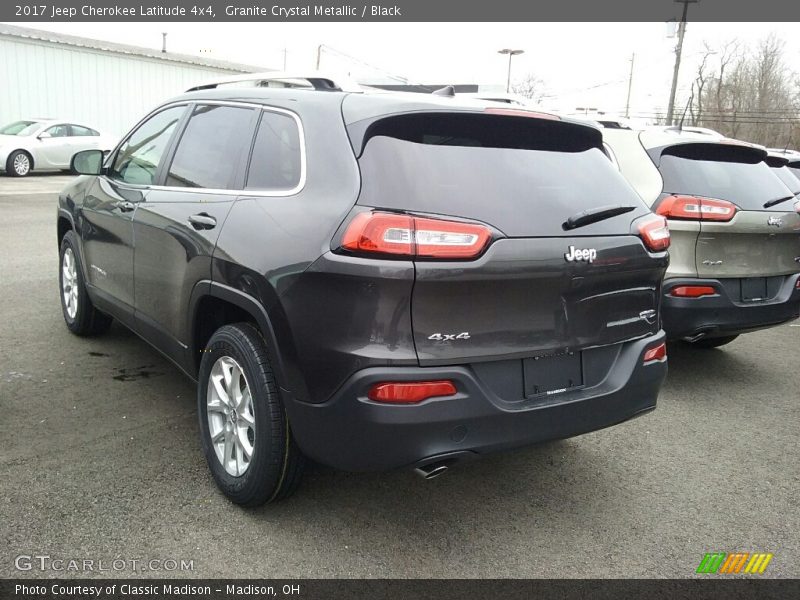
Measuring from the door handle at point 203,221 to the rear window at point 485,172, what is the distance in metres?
0.93

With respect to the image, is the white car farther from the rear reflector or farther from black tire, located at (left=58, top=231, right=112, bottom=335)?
the rear reflector

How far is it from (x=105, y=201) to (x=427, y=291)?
2966 mm

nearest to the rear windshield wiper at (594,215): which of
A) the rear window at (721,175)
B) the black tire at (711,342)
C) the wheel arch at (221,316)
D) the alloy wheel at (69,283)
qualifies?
the wheel arch at (221,316)

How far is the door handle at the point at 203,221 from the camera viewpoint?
3.32 meters

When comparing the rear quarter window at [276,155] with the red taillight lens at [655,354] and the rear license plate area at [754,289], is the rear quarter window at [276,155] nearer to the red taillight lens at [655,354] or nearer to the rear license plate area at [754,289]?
the red taillight lens at [655,354]

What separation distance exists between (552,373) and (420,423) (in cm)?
64

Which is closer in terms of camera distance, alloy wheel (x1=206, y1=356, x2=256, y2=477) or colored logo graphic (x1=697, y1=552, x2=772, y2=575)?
colored logo graphic (x1=697, y1=552, x2=772, y2=575)

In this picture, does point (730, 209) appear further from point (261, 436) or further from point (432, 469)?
point (261, 436)

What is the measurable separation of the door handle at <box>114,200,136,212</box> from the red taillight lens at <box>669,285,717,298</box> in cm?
347

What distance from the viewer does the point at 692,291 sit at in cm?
484

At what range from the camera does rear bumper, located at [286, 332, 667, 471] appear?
2.60m

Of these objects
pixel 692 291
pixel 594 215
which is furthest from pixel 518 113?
pixel 692 291

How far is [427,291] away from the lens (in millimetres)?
2592

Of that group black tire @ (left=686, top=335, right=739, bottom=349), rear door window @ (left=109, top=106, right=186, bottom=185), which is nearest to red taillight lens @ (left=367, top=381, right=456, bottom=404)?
rear door window @ (left=109, top=106, right=186, bottom=185)
